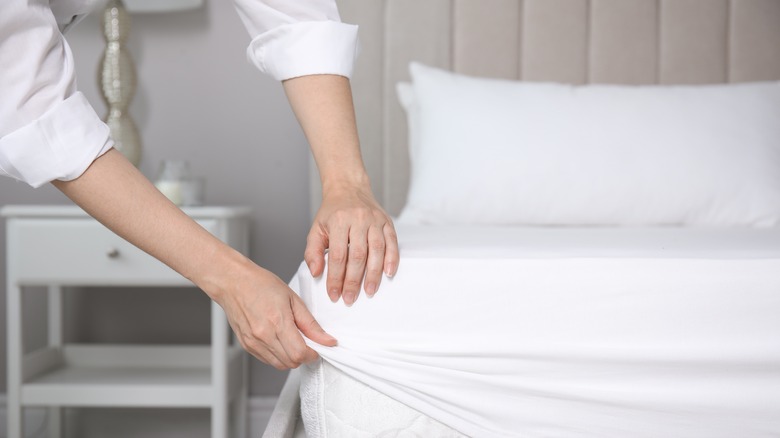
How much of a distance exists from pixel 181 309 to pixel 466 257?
1602 mm

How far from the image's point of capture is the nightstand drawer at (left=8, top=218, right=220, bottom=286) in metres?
1.76

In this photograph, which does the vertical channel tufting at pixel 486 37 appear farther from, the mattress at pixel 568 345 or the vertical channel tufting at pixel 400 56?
the mattress at pixel 568 345

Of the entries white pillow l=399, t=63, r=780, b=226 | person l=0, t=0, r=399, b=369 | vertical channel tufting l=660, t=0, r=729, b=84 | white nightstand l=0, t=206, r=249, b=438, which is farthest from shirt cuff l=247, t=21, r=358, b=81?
vertical channel tufting l=660, t=0, r=729, b=84

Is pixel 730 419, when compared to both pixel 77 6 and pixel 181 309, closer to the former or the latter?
pixel 77 6

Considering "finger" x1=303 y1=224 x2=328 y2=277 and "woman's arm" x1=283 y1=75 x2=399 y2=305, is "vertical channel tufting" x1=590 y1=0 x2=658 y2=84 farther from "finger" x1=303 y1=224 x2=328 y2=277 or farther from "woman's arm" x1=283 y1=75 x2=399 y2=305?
"finger" x1=303 y1=224 x2=328 y2=277

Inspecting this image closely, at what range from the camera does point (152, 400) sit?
5.89 feet

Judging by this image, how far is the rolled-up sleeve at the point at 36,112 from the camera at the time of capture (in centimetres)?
80

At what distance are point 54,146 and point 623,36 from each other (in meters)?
1.72

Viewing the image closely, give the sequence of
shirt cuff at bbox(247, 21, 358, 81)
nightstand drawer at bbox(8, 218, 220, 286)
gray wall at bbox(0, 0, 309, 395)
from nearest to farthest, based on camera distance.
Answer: shirt cuff at bbox(247, 21, 358, 81) → nightstand drawer at bbox(8, 218, 220, 286) → gray wall at bbox(0, 0, 309, 395)

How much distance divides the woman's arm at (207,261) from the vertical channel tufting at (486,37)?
1416mm

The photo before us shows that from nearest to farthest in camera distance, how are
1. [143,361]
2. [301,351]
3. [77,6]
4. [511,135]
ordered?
1. [301,351]
2. [77,6]
3. [511,135]
4. [143,361]

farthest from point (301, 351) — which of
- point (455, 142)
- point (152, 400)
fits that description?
point (152, 400)

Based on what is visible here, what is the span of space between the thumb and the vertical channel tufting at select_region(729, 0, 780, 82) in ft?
5.80

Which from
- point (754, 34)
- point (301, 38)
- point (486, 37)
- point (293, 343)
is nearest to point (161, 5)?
point (486, 37)
